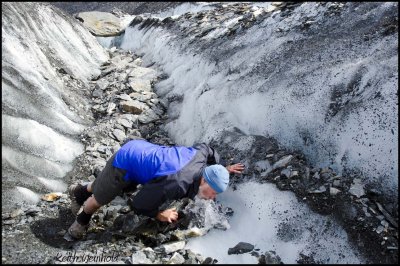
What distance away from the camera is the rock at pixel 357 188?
4363 millimetres

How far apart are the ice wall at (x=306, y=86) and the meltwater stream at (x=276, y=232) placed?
2.51 feet

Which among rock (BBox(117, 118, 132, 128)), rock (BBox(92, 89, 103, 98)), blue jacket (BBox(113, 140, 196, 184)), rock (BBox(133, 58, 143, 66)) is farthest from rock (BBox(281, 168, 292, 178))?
rock (BBox(133, 58, 143, 66))

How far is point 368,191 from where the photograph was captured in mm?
4371

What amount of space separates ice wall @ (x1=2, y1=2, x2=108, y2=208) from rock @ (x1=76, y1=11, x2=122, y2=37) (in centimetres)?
623

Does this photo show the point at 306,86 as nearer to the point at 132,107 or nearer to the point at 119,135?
the point at 119,135

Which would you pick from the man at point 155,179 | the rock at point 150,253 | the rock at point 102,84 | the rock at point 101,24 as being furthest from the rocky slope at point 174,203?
the rock at point 101,24

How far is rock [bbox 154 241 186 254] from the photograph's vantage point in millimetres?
4387

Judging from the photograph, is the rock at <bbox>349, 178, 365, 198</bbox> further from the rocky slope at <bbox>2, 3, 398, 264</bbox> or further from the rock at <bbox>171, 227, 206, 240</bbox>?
the rock at <bbox>171, 227, 206, 240</bbox>

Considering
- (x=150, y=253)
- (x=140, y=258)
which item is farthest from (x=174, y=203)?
(x=140, y=258)

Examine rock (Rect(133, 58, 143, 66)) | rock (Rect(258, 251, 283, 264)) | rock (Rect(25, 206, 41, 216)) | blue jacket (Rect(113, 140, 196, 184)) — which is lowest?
rock (Rect(258, 251, 283, 264))

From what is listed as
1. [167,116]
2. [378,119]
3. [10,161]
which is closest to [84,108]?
[167,116]

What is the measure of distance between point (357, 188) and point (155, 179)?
233 cm

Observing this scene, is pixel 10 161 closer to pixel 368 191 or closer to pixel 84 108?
pixel 84 108

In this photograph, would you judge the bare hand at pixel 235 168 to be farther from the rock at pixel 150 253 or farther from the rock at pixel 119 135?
the rock at pixel 119 135
